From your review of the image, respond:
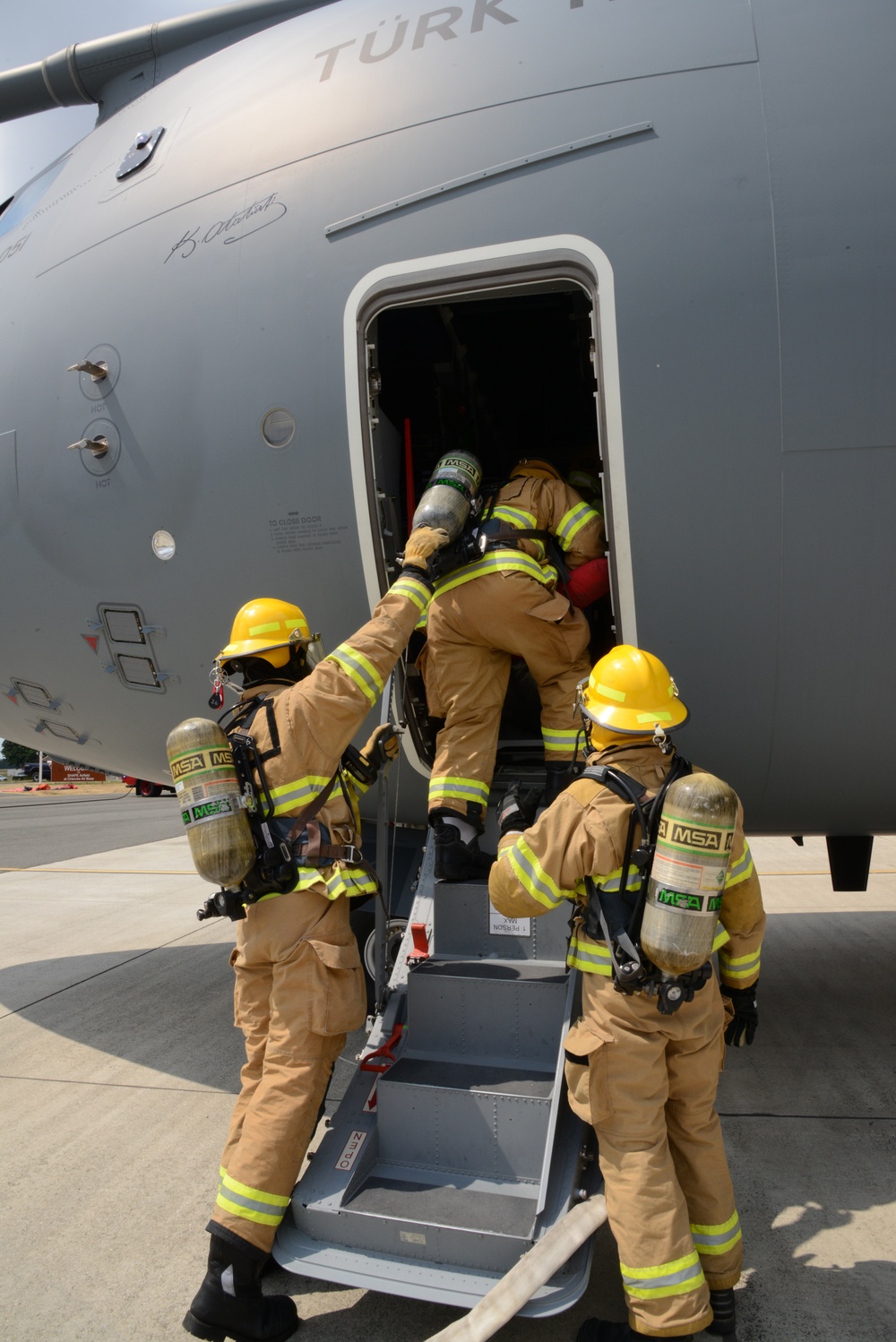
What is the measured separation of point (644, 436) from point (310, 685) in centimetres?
166

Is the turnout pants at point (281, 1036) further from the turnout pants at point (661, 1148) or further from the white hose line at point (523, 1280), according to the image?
the turnout pants at point (661, 1148)

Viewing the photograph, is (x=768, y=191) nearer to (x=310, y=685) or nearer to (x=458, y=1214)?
(x=310, y=685)

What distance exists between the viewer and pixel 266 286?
424 cm

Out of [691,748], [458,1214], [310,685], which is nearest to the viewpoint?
[458,1214]

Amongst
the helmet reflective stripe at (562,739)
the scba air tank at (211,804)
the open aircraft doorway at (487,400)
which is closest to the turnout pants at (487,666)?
the helmet reflective stripe at (562,739)

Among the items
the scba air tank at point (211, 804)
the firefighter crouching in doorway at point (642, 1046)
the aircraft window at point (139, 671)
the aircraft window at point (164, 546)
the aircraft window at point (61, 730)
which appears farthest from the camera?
the aircraft window at point (61, 730)

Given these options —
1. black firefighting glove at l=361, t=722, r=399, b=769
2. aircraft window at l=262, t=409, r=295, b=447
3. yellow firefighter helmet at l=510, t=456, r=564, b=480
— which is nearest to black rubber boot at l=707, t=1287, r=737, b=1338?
black firefighting glove at l=361, t=722, r=399, b=769

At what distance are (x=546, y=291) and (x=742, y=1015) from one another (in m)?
3.03

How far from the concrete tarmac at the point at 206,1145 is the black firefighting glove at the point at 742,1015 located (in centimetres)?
82

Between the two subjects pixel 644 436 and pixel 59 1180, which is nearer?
pixel 644 436

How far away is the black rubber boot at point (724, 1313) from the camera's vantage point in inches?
118

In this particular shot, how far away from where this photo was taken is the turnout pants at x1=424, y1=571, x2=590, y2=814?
426 cm

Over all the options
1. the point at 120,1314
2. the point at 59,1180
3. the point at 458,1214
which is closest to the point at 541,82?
the point at 458,1214

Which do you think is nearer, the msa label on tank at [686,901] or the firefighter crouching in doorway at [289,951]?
the msa label on tank at [686,901]
